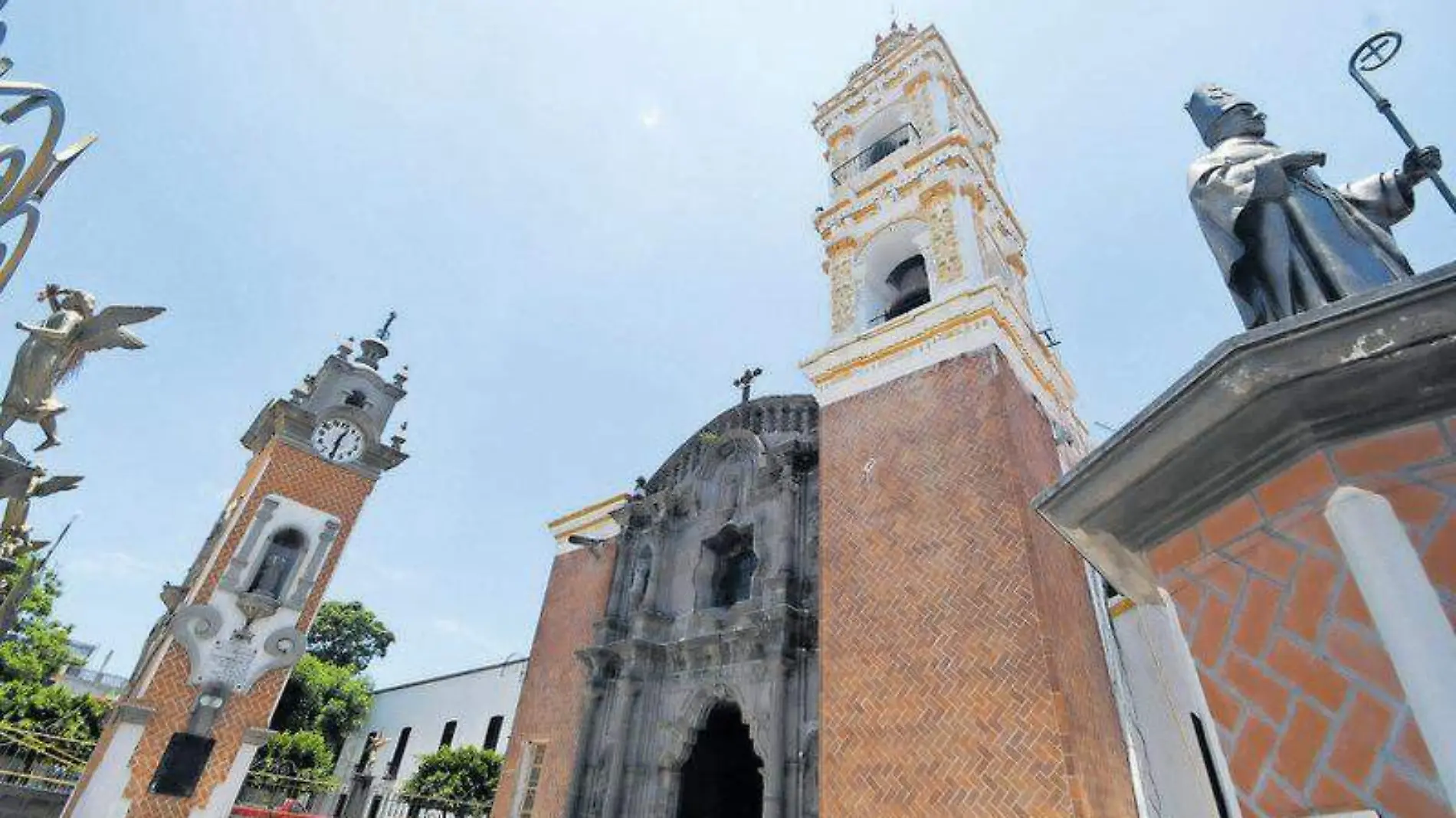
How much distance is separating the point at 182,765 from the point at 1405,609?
18.2m

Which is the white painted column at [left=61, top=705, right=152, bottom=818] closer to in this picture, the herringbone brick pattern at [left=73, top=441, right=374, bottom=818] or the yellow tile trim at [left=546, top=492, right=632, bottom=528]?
the herringbone brick pattern at [left=73, top=441, right=374, bottom=818]

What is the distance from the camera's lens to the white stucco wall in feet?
77.6

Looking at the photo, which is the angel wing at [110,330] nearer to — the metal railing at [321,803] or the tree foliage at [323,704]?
the metal railing at [321,803]

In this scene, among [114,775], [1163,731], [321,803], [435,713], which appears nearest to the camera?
[1163,731]

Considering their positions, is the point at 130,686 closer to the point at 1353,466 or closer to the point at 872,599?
the point at 872,599

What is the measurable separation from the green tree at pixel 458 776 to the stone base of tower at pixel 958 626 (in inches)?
626

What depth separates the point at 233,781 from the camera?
543 inches

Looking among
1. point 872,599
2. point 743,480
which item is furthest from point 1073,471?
point 743,480

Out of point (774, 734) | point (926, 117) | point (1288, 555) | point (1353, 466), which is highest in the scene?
point (926, 117)

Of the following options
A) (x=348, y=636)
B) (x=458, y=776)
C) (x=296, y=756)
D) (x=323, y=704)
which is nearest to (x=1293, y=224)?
(x=458, y=776)

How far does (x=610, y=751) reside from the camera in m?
11.3

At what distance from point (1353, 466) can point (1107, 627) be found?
8.68 meters

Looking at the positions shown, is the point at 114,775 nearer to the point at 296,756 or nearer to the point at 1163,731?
the point at 296,756

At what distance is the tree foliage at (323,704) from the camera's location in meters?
28.1
